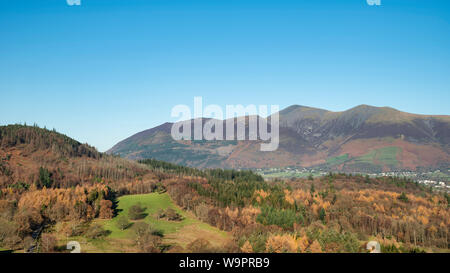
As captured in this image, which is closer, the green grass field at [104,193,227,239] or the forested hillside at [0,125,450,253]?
the forested hillside at [0,125,450,253]

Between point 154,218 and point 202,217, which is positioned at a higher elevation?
point 154,218

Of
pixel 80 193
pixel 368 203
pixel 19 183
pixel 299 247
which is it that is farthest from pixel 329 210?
pixel 19 183

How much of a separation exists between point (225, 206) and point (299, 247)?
166ft

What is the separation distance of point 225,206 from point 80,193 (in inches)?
2060

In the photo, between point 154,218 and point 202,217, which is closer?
point 154,218

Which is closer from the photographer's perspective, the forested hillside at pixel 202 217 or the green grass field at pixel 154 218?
the forested hillside at pixel 202 217

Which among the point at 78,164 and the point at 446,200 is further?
the point at 78,164

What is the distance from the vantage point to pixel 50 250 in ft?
204
